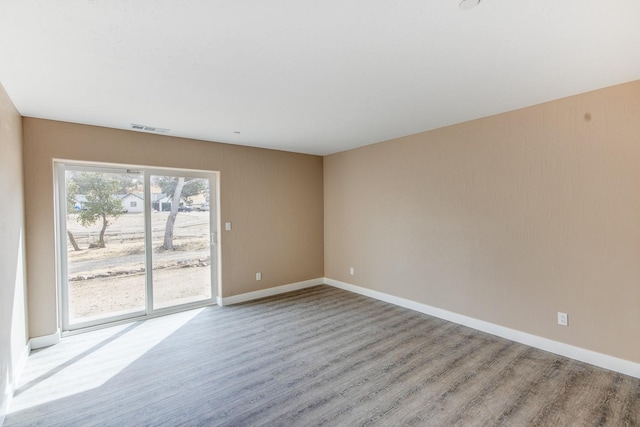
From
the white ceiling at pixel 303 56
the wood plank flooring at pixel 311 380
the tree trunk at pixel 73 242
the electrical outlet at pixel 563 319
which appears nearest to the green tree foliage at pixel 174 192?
the tree trunk at pixel 73 242

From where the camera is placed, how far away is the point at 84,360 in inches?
117

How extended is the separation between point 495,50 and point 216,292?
4.52 meters

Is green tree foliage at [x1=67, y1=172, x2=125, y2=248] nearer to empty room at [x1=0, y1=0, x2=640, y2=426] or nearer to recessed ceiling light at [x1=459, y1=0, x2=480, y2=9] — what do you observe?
empty room at [x1=0, y1=0, x2=640, y2=426]

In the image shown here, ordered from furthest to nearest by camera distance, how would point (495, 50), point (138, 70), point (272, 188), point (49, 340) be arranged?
1. point (272, 188)
2. point (49, 340)
3. point (138, 70)
4. point (495, 50)

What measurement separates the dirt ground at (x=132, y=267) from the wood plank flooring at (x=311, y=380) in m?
0.39

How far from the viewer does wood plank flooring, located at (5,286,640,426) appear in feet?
7.06

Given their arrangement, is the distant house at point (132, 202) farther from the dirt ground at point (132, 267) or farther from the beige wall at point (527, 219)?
the beige wall at point (527, 219)

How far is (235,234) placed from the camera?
474cm

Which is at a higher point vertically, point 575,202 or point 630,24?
point 630,24

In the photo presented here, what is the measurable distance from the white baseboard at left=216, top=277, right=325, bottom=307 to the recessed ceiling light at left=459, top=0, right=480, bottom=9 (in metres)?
4.45

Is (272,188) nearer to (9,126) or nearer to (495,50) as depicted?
(9,126)

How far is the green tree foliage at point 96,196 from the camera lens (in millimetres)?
3619

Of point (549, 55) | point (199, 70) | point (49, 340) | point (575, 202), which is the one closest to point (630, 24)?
point (549, 55)

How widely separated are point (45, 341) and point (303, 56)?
158 inches
